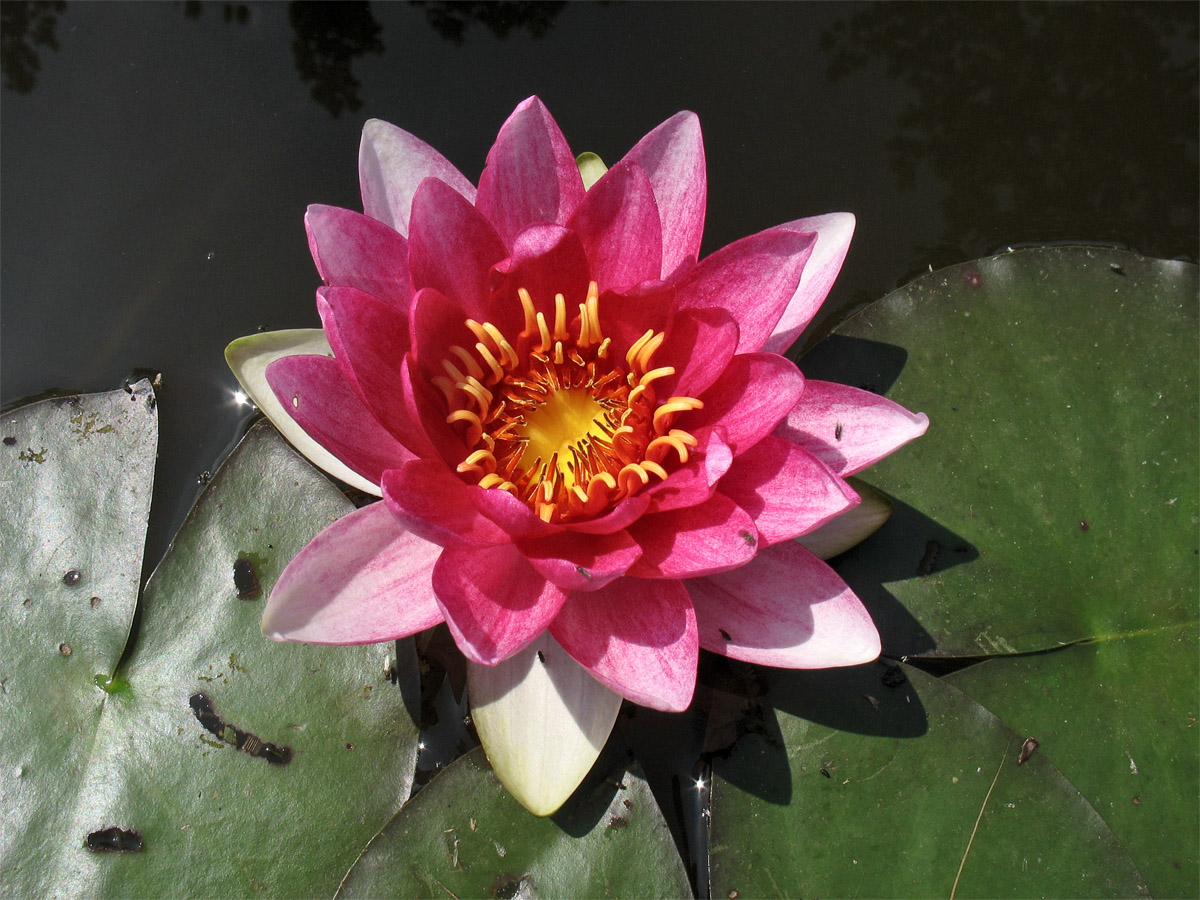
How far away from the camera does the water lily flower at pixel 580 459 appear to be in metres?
1.47

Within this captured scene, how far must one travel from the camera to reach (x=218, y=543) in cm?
191

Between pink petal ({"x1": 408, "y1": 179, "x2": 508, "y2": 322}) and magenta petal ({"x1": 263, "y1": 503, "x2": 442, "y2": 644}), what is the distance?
51 centimetres

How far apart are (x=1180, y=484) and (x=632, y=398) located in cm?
154

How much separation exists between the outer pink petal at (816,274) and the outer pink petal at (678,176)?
22cm

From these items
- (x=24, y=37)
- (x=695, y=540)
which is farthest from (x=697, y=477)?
(x=24, y=37)

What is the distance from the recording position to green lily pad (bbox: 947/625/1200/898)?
1.84 metres

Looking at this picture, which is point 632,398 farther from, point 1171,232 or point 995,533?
point 1171,232

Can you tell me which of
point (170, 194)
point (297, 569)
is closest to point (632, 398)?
point (297, 569)

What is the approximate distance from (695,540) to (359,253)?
95cm

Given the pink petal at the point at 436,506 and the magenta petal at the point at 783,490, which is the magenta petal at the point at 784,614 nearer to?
the magenta petal at the point at 783,490

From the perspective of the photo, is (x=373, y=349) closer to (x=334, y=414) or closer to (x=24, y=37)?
(x=334, y=414)

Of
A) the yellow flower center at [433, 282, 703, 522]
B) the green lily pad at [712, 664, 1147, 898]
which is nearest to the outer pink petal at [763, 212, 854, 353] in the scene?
the yellow flower center at [433, 282, 703, 522]

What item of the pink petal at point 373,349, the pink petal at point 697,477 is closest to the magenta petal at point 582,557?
the pink petal at point 697,477

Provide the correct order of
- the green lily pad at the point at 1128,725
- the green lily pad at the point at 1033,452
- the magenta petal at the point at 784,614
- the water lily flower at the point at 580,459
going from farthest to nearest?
the green lily pad at the point at 1033,452 < the green lily pad at the point at 1128,725 < the magenta petal at the point at 784,614 < the water lily flower at the point at 580,459
